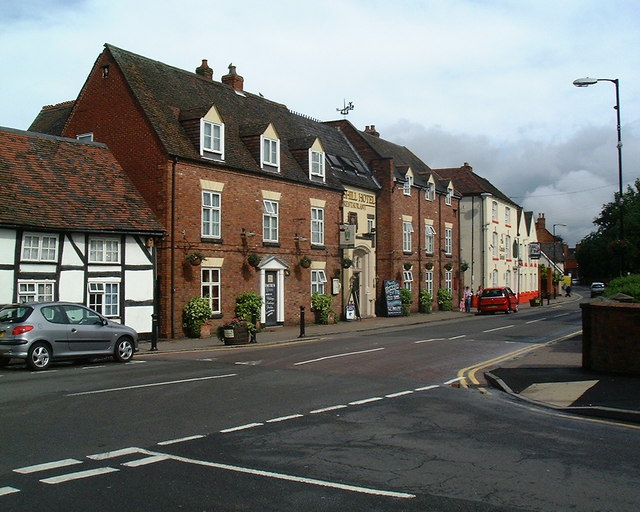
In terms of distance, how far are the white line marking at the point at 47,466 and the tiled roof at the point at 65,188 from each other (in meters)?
15.3

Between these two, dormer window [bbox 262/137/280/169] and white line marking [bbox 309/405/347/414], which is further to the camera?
dormer window [bbox 262/137/280/169]

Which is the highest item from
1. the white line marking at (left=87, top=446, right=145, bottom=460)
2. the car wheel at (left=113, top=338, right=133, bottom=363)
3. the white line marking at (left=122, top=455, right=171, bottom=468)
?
the car wheel at (left=113, top=338, right=133, bottom=363)

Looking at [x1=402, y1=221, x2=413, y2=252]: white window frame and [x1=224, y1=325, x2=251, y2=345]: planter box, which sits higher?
[x1=402, y1=221, x2=413, y2=252]: white window frame

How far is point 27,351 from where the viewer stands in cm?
1595

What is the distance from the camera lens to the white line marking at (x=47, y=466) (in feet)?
23.3

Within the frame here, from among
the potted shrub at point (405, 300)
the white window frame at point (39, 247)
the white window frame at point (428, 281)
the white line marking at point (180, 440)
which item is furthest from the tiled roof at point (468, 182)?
the white line marking at point (180, 440)

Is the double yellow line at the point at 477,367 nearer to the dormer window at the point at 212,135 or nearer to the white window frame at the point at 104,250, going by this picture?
the white window frame at the point at 104,250

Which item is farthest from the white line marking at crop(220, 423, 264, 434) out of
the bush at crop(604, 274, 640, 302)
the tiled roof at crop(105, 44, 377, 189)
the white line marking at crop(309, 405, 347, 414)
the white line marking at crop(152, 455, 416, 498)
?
the tiled roof at crop(105, 44, 377, 189)

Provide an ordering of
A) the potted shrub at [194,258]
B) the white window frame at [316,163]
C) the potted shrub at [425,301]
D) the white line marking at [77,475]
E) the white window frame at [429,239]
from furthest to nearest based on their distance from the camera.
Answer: the white window frame at [429,239] < the potted shrub at [425,301] < the white window frame at [316,163] < the potted shrub at [194,258] < the white line marking at [77,475]

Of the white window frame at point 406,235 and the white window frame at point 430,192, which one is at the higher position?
the white window frame at point 430,192

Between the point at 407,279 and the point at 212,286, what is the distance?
60.9ft

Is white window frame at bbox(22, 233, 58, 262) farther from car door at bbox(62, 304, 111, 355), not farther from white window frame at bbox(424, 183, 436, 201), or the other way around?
white window frame at bbox(424, 183, 436, 201)

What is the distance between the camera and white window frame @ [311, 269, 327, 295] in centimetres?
3466

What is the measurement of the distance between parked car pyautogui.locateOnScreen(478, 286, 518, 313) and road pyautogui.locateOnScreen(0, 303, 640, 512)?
102 ft
